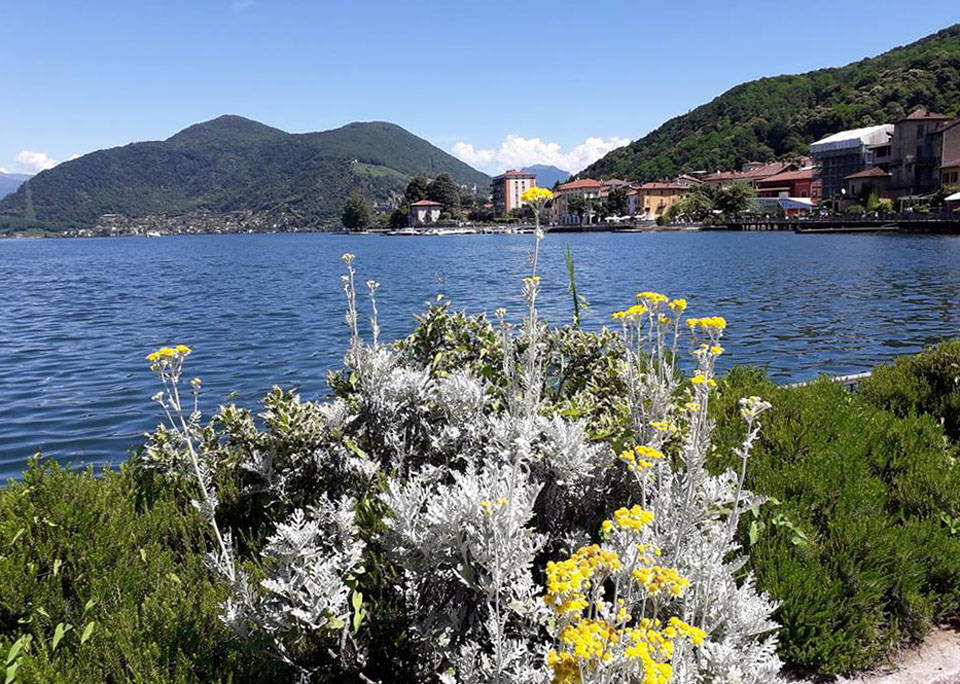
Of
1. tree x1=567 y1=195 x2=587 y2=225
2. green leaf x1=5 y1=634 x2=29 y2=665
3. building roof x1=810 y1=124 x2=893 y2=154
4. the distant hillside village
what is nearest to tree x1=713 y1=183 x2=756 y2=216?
the distant hillside village

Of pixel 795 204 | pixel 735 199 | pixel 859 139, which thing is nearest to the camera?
pixel 859 139

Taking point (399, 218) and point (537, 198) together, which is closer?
point (537, 198)

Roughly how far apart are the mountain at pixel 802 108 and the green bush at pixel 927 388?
135 metres

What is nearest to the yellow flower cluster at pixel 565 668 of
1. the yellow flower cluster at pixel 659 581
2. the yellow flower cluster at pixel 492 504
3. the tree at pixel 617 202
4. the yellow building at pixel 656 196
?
the yellow flower cluster at pixel 659 581

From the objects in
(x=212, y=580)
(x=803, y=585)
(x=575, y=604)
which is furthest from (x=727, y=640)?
(x=212, y=580)

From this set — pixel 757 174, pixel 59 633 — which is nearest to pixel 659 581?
pixel 59 633

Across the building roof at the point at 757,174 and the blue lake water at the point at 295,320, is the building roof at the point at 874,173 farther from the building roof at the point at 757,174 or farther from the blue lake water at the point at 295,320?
the blue lake water at the point at 295,320

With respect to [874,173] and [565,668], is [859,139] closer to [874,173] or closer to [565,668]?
[874,173]

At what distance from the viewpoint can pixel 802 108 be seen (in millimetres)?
162375

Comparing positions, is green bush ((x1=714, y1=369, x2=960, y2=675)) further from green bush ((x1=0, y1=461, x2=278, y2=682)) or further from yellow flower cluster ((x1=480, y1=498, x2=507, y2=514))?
green bush ((x1=0, y1=461, x2=278, y2=682))

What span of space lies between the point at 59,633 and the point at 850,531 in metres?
4.20

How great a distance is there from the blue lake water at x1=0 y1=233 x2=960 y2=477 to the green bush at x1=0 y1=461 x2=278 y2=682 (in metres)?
2.41

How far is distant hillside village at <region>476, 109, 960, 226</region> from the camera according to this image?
8269 cm

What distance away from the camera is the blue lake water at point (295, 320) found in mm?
12586
